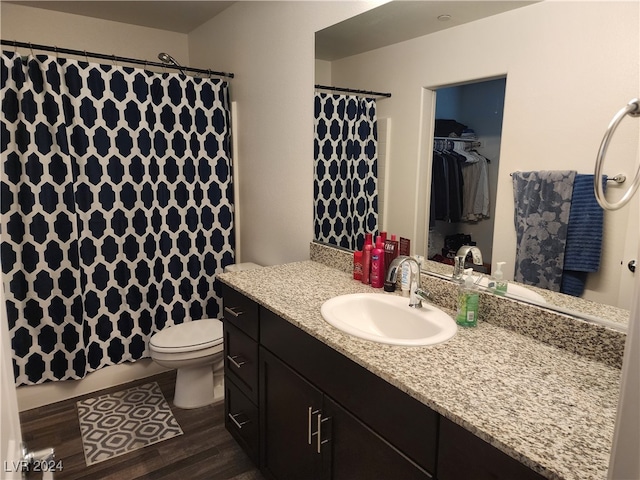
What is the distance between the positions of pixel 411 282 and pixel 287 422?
2.28 feet

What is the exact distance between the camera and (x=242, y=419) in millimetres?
1959

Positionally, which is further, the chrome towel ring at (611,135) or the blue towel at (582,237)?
the blue towel at (582,237)

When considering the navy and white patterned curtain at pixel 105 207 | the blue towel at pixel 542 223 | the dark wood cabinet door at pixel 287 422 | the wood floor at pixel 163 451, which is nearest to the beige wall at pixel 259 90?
the navy and white patterned curtain at pixel 105 207

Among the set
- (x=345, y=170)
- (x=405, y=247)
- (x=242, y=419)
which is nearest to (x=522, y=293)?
(x=405, y=247)


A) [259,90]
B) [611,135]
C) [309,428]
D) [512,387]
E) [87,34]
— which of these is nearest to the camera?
[611,135]

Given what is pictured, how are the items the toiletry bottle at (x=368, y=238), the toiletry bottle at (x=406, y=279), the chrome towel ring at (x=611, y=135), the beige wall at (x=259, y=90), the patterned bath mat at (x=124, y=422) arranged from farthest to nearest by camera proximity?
the beige wall at (x=259, y=90) → the patterned bath mat at (x=124, y=422) → the toiletry bottle at (x=368, y=238) → the toiletry bottle at (x=406, y=279) → the chrome towel ring at (x=611, y=135)

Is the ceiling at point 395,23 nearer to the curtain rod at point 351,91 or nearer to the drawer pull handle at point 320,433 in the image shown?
the curtain rod at point 351,91

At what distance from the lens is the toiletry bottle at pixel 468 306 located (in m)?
1.40

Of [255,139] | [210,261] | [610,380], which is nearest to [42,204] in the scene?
[210,261]

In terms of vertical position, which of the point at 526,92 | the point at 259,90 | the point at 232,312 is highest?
the point at 259,90

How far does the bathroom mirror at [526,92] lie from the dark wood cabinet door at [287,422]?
27.0 inches

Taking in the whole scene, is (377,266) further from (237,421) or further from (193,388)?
(193,388)

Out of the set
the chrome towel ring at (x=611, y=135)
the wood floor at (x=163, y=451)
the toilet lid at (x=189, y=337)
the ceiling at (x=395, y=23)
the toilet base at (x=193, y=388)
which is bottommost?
the wood floor at (x=163, y=451)

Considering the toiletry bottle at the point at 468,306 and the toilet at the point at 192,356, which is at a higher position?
the toiletry bottle at the point at 468,306
